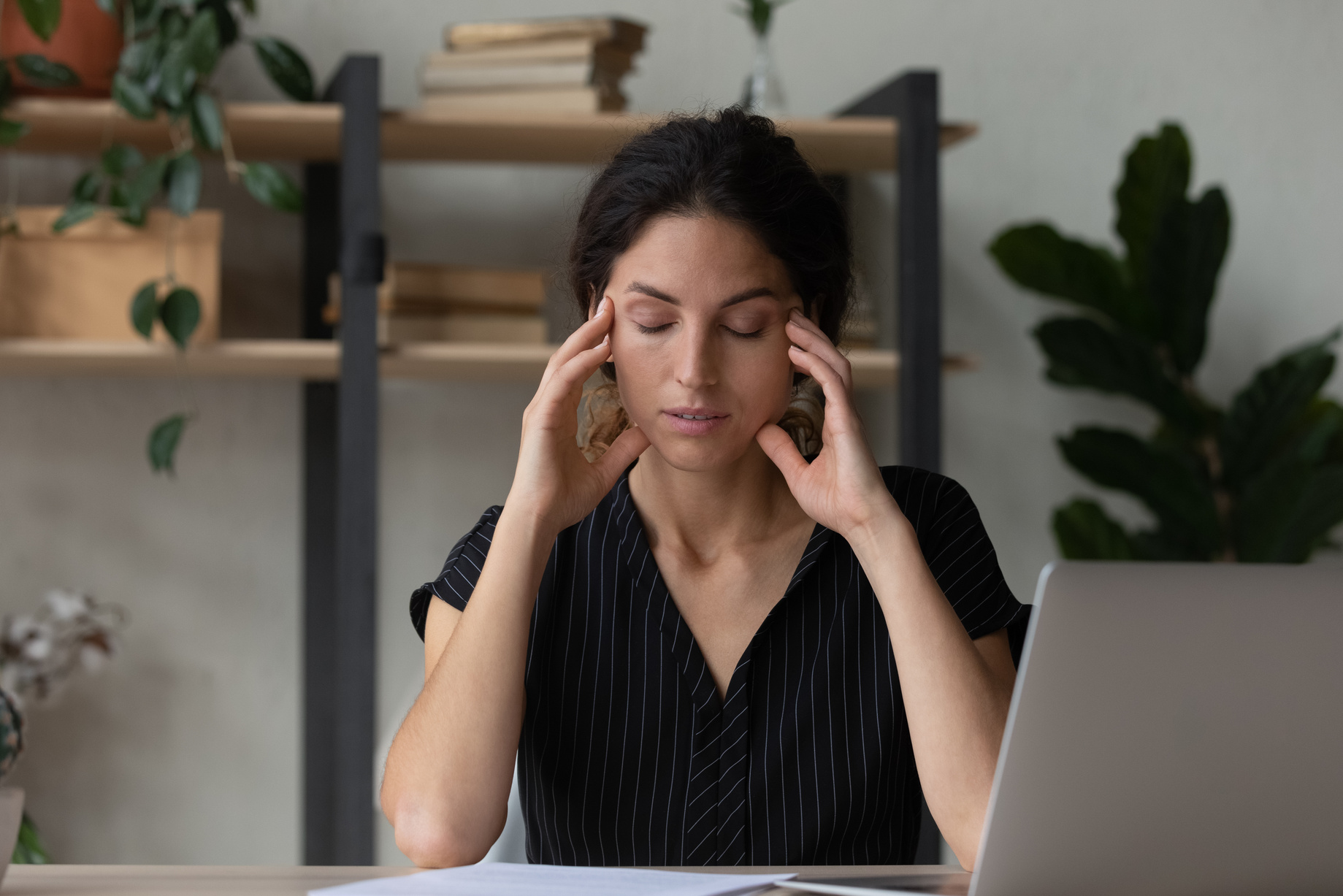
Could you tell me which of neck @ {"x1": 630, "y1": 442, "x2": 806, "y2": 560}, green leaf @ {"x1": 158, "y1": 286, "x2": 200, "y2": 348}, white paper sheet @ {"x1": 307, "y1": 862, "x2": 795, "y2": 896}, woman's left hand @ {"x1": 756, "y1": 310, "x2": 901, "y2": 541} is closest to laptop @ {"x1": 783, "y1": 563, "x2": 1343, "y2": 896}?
white paper sheet @ {"x1": 307, "y1": 862, "x2": 795, "y2": 896}

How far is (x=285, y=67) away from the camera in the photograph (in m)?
2.08

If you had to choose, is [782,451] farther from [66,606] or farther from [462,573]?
[66,606]

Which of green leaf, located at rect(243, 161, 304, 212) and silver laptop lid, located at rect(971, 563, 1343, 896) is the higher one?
green leaf, located at rect(243, 161, 304, 212)

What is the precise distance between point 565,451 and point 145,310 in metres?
1.02

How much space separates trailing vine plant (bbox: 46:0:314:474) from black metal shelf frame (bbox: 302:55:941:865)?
0.17 metres

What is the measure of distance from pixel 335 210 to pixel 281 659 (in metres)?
0.85

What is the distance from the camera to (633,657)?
1.21 meters

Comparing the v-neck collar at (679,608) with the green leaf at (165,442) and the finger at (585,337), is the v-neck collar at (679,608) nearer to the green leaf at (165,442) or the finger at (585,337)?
the finger at (585,337)

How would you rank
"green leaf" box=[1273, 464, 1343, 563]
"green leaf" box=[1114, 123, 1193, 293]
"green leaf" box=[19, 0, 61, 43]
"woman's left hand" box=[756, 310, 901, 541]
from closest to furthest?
"woman's left hand" box=[756, 310, 901, 541]
"green leaf" box=[19, 0, 61, 43]
"green leaf" box=[1273, 464, 1343, 563]
"green leaf" box=[1114, 123, 1193, 293]

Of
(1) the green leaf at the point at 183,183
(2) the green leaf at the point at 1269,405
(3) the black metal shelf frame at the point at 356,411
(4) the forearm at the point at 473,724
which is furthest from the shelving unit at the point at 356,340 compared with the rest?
(4) the forearm at the point at 473,724

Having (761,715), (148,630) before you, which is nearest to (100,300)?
(148,630)

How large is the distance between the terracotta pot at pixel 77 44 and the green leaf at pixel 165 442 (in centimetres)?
53

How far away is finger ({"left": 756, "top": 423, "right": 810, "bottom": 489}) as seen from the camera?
1.19 meters

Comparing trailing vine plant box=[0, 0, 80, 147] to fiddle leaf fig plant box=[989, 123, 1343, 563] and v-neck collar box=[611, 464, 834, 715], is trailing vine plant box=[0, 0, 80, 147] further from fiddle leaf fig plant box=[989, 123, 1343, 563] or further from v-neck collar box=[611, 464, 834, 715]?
fiddle leaf fig plant box=[989, 123, 1343, 563]
